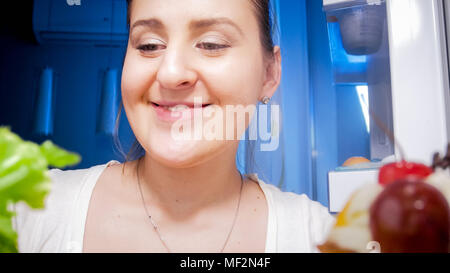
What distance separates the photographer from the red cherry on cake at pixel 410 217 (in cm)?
28

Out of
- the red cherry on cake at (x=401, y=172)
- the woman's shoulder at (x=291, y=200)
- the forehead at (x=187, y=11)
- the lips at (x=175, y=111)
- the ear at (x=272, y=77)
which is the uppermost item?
the forehead at (x=187, y=11)

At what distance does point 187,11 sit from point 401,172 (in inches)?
12.4

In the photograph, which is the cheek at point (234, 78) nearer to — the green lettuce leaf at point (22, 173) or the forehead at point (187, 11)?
the forehead at point (187, 11)

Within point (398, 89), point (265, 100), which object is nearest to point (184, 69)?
point (265, 100)

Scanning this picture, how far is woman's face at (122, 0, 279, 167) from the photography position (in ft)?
1.48

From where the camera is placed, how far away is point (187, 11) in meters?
0.45

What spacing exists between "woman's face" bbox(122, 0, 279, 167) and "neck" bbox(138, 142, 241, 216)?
0.27 ft

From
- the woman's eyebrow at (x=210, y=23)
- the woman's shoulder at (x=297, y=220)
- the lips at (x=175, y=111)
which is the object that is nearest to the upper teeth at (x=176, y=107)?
the lips at (x=175, y=111)

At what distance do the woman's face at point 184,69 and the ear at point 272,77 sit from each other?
7 centimetres

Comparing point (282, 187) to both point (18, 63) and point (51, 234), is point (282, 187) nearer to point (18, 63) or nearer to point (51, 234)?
point (51, 234)

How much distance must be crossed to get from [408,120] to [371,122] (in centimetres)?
5
